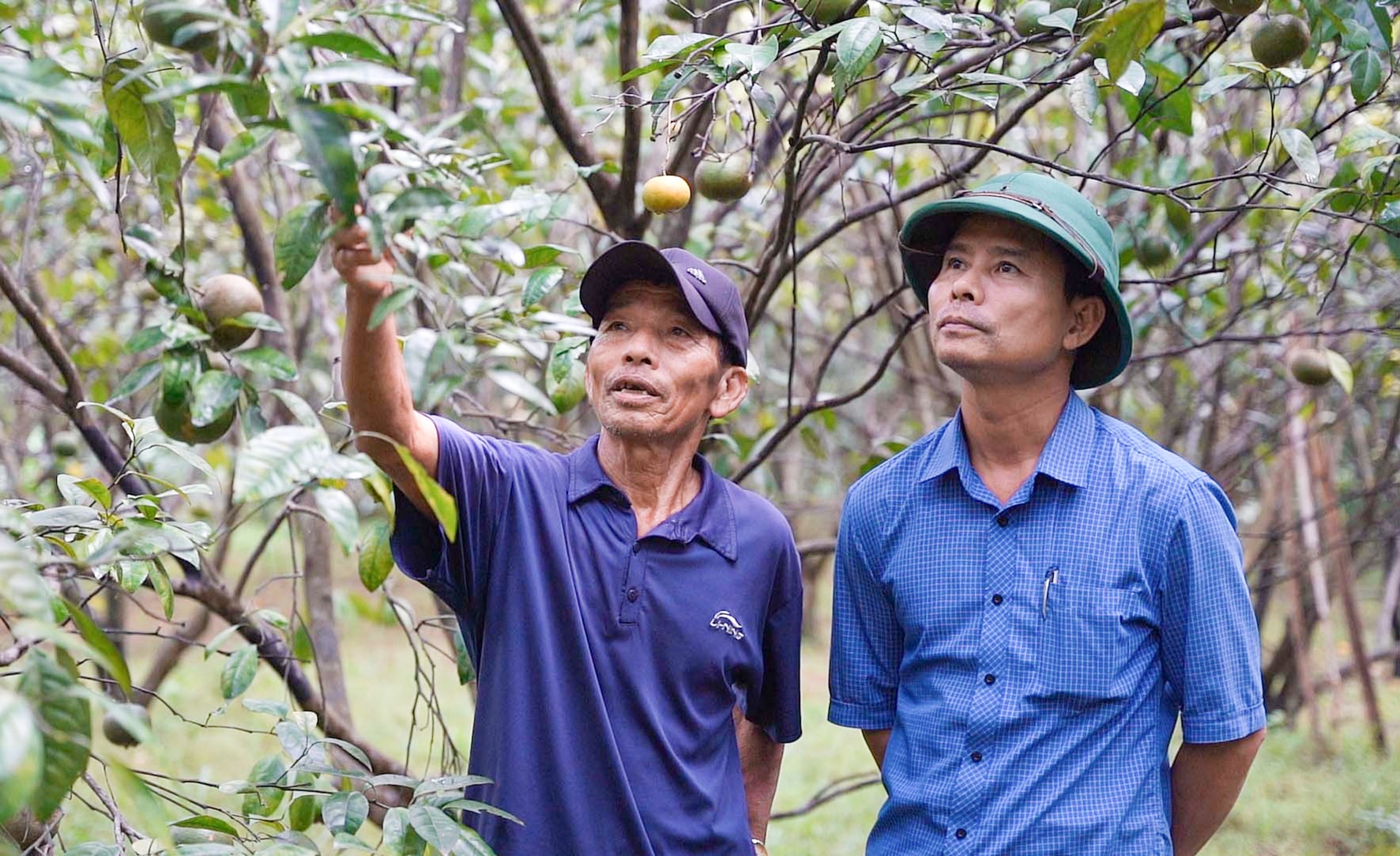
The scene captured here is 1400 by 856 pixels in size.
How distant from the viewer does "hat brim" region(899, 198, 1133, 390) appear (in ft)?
5.62

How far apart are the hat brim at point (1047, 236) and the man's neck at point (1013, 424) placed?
0.10 metres

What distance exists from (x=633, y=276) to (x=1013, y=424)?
544 millimetres

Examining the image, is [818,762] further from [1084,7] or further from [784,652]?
[1084,7]

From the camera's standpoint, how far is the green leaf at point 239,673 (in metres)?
1.88

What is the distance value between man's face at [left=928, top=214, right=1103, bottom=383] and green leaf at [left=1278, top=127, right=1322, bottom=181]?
1.20 feet

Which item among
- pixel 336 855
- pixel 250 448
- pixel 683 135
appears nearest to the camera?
pixel 250 448

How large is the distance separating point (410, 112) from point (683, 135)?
1632 millimetres

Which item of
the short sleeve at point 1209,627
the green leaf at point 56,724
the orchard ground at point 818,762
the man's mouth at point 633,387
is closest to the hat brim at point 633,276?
the man's mouth at point 633,387

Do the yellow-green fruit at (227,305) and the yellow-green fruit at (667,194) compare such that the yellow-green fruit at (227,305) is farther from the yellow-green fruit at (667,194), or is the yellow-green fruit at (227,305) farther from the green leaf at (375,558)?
the yellow-green fruit at (667,194)

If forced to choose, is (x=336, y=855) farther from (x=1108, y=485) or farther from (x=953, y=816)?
(x=1108, y=485)

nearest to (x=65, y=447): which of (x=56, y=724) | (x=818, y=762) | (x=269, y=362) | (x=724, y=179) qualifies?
(x=269, y=362)

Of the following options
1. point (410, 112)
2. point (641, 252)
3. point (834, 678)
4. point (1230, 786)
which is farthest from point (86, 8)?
point (1230, 786)

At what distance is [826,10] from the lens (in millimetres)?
1902

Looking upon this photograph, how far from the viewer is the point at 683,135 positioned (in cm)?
246
